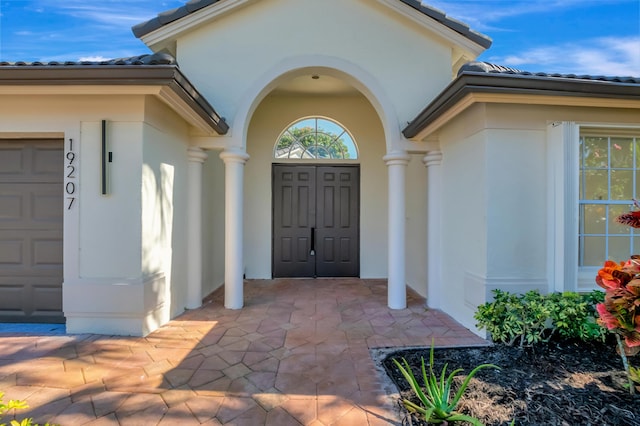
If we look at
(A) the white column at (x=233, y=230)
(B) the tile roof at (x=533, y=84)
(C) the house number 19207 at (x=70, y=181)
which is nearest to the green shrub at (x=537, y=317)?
(B) the tile roof at (x=533, y=84)

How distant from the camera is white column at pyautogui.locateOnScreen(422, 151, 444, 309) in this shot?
4957 millimetres

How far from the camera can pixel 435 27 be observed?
16.1 ft

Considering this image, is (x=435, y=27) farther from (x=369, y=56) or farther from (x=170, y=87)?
(x=170, y=87)

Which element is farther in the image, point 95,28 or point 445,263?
point 95,28

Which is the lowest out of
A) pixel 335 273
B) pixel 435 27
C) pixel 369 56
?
pixel 335 273

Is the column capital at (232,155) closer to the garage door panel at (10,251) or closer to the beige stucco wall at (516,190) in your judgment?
the garage door panel at (10,251)

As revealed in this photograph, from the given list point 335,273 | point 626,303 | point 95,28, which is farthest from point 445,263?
point 95,28

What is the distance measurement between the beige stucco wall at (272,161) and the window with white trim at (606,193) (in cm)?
385

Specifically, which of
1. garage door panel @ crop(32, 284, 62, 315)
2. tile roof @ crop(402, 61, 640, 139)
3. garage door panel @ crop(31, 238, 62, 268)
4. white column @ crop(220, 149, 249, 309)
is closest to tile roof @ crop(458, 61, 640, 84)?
tile roof @ crop(402, 61, 640, 139)

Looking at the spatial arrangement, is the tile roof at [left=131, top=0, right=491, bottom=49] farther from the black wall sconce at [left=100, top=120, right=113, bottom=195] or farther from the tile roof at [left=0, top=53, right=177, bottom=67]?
the black wall sconce at [left=100, top=120, right=113, bottom=195]

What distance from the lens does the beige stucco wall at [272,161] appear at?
23.5ft

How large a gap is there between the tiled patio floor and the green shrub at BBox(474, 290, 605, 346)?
46 cm

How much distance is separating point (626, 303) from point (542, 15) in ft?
23.1

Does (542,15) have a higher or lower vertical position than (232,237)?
higher
